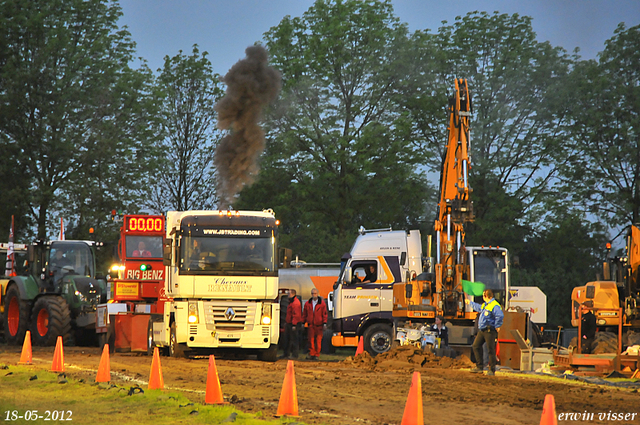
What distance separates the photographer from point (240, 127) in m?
29.4

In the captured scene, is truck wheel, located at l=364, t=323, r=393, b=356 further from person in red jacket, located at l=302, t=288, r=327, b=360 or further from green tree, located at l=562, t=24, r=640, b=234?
green tree, located at l=562, t=24, r=640, b=234

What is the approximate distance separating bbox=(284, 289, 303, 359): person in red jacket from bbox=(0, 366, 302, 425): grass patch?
29.5 ft

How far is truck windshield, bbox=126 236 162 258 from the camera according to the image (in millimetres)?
23172

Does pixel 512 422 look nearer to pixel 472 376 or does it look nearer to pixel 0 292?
pixel 472 376

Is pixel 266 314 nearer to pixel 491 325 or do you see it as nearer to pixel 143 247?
pixel 491 325

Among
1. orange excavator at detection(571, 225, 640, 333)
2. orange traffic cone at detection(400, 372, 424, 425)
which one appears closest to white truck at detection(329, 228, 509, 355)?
orange excavator at detection(571, 225, 640, 333)

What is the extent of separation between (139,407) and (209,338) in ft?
23.8

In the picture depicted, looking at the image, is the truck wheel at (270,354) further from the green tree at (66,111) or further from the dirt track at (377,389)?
the green tree at (66,111)

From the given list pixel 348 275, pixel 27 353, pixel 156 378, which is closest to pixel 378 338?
pixel 348 275

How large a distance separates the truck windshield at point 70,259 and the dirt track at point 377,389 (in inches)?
190

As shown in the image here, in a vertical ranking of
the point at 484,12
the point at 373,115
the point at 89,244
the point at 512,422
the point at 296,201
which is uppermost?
the point at 484,12

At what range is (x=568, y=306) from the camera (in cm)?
3722

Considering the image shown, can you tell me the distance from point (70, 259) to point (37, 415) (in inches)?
574

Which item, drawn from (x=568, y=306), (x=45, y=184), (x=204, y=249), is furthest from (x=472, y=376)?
(x=45, y=184)
